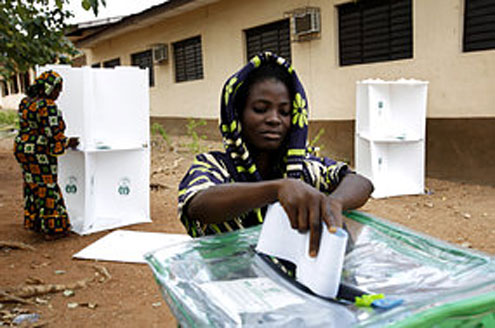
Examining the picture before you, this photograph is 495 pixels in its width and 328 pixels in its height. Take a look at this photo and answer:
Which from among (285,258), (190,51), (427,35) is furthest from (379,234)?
(190,51)

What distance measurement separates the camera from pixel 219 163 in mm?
1417

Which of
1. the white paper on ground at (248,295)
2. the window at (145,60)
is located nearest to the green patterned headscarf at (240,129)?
the white paper on ground at (248,295)

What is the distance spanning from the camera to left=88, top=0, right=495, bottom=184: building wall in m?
5.70

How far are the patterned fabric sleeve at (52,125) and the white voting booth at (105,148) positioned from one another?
10.1 inches

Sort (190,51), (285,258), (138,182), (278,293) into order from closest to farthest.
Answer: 1. (278,293)
2. (285,258)
3. (138,182)
4. (190,51)

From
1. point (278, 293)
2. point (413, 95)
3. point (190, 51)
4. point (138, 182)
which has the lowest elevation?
point (138, 182)

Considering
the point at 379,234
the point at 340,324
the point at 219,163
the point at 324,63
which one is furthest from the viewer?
the point at 324,63

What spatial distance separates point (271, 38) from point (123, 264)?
615 cm

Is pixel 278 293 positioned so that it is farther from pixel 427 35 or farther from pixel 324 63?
pixel 324 63

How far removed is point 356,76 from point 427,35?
4.24ft

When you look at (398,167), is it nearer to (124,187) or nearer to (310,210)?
(124,187)

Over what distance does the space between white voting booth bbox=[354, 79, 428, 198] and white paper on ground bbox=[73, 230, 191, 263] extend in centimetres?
261

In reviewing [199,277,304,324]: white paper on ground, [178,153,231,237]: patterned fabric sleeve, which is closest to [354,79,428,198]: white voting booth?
[178,153,231,237]: patterned fabric sleeve

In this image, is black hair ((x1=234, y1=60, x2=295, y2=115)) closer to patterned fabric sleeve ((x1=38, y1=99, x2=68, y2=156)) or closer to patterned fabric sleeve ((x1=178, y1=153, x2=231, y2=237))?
patterned fabric sleeve ((x1=178, y1=153, x2=231, y2=237))
